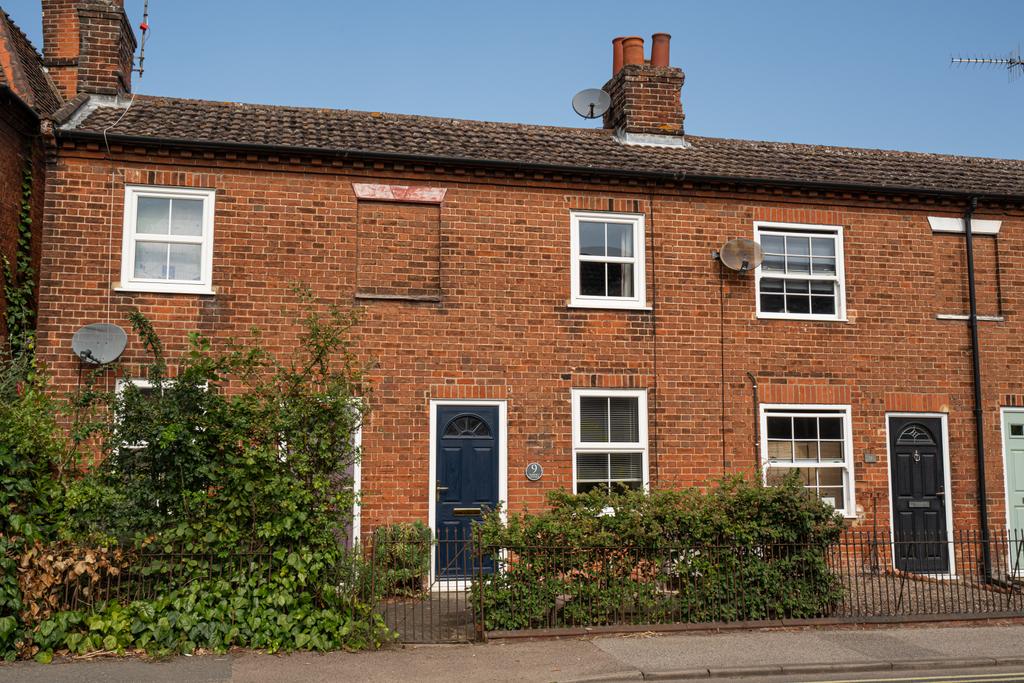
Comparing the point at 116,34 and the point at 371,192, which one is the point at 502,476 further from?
the point at 116,34

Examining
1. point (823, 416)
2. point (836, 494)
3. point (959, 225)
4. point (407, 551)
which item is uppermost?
point (959, 225)

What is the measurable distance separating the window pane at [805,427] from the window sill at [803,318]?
1.46 m

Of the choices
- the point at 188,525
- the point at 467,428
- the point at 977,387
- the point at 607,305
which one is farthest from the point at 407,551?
the point at 977,387

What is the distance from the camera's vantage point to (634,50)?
15.8 m

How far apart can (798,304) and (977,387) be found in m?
2.97

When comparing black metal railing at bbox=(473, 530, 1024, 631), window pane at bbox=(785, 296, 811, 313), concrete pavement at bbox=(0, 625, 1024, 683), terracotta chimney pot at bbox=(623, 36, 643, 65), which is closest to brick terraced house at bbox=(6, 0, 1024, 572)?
window pane at bbox=(785, 296, 811, 313)

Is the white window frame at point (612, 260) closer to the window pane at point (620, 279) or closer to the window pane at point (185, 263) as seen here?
the window pane at point (620, 279)

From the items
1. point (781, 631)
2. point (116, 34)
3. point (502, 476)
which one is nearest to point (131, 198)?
point (116, 34)

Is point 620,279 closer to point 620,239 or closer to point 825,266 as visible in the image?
point 620,239

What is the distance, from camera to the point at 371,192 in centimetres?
1307

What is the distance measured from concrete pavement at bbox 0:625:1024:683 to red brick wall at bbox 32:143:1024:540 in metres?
3.73

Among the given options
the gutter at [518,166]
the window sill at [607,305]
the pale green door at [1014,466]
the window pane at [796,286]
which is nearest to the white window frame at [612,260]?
the window sill at [607,305]

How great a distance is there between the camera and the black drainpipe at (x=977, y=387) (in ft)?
45.6

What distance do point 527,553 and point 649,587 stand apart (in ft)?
4.45
